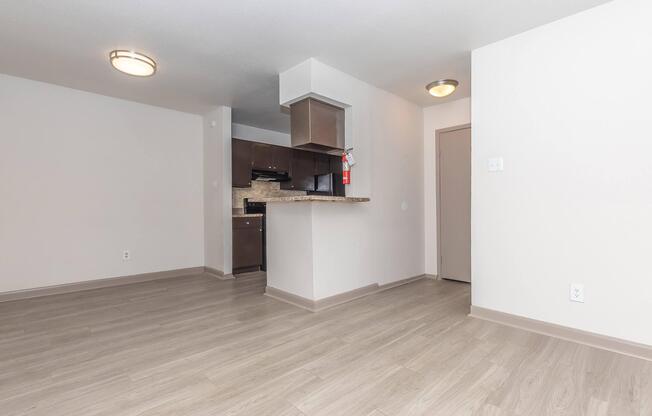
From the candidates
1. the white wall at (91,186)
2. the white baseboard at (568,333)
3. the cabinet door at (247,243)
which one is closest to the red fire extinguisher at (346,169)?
the white baseboard at (568,333)

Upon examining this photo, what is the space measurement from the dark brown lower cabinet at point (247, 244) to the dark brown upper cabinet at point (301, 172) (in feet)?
2.85

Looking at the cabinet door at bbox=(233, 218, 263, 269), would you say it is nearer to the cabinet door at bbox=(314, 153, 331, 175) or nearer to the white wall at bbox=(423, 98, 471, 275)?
the cabinet door at bbox=(314, 153, 331, 175)

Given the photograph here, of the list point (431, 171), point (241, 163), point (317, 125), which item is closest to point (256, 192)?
point (241, 163)

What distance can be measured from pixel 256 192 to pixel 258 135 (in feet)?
3.52

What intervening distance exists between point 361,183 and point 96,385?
2.75 m

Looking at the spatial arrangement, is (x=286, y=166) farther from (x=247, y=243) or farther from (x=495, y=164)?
(x=495, y=164)

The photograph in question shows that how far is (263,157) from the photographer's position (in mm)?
5074

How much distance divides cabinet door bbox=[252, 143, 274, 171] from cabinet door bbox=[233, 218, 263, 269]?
842 millimetres

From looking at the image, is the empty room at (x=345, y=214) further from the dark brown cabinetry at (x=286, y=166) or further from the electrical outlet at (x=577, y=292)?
the dark brown cabinetry at (x=286, y=166)

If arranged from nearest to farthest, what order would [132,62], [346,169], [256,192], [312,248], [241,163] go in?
[132,62], [312,248], [346,169], [241,163], [256,192]

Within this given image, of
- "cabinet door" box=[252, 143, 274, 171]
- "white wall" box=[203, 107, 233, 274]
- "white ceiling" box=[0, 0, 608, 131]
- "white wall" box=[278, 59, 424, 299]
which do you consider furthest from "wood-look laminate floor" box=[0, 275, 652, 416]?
"cabinet door" box=[252, 143, 274, 171]

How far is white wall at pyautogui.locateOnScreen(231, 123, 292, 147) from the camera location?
5.55 meters

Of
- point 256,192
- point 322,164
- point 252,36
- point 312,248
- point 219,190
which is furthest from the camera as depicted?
point 322,164

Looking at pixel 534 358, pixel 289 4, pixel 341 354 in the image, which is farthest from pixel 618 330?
pixel 289 4
